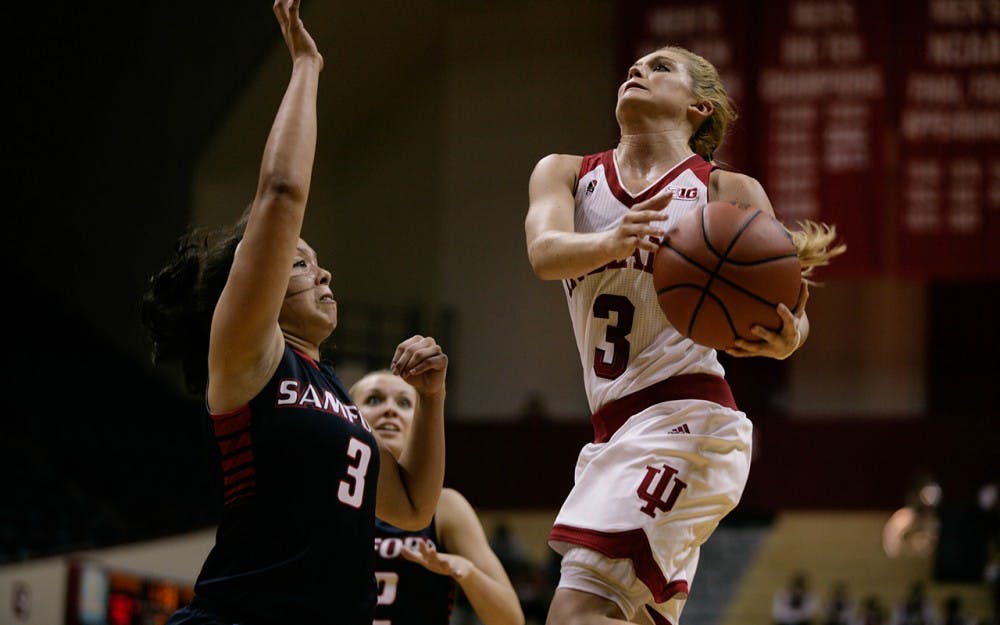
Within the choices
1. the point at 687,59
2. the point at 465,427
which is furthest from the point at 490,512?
the point at 687,59

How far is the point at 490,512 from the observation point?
13.4 meters

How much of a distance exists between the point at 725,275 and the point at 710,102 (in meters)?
0.83

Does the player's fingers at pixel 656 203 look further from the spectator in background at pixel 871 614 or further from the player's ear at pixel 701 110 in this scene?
the spectator in background at pixel 871 614

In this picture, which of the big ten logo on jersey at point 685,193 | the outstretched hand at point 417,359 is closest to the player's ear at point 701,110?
the big ten logo on jersey at point 685,193

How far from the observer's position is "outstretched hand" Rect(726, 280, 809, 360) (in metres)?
3.13

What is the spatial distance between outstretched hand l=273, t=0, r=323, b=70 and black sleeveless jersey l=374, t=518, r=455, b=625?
197cm

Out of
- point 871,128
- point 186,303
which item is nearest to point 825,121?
point 871,128

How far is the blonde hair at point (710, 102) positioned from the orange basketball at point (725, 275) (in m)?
0.68

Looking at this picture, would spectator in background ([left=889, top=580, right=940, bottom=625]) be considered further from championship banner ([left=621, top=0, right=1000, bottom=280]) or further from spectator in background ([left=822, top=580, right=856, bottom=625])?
championship banner ([left=621, top=0, right=1000, bottom=280])

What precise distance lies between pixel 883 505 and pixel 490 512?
386 cm

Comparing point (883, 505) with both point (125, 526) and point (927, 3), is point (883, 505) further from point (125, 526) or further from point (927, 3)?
point (125, 526)

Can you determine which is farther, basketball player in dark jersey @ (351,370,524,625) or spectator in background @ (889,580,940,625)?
spectator in background @ (889,580,940,625)

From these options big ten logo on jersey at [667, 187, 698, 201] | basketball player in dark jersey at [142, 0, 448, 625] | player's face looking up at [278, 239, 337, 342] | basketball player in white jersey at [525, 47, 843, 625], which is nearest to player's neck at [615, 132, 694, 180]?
basketball player in white jersey at [525, 47, 843, 625]

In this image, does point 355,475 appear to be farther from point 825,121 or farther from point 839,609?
point 839,609
